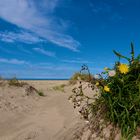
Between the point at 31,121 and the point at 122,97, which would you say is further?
the point at 31,121

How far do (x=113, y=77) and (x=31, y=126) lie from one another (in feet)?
8.98

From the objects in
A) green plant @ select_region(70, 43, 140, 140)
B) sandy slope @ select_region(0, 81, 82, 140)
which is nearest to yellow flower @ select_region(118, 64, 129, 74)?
green plant @ select_region(70, 43, 140, 140)

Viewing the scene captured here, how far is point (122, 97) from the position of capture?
3.49 m

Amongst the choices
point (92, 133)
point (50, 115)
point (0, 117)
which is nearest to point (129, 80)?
point (92, 133)

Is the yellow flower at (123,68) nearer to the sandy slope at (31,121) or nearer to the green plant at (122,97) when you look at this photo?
the green plant at (122,97)

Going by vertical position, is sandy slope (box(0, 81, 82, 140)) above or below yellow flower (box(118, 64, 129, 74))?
below

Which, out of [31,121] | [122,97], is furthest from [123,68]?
[31,121]

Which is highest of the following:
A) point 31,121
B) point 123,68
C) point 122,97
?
point 123,68

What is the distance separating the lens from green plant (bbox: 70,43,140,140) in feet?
11.1

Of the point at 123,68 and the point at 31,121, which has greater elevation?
the point at 123,68

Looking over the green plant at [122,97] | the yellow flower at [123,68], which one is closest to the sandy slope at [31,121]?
the green plant at [122,97]

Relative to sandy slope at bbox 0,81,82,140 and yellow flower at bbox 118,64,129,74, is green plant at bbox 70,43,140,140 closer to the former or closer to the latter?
yellow flower at bbox 118,64,129,74

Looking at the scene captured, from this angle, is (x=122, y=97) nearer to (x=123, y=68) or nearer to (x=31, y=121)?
(x=123, y=68)

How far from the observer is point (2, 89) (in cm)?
941
